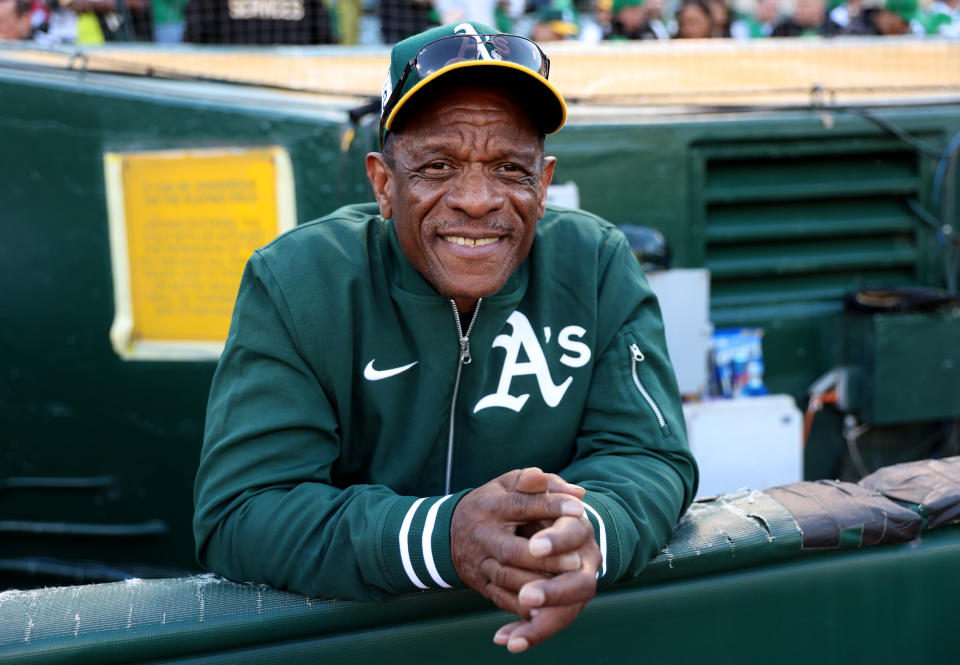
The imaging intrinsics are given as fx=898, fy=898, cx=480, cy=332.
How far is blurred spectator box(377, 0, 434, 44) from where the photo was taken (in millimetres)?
5078

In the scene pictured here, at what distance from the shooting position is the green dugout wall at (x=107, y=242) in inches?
123

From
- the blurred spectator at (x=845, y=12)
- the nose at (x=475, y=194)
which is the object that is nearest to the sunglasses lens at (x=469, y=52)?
the nose at (x=475, y=194)

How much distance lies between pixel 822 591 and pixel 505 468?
0.62 m

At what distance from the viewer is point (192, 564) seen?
10.8 feet

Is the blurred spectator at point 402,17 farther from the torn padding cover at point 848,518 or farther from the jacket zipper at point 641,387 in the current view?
the torn padding cover at point 848,518

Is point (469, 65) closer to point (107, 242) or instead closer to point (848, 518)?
point (848, 518)

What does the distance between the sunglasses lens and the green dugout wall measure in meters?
1.51

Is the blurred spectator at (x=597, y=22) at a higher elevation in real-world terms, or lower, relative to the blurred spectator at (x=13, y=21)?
higher

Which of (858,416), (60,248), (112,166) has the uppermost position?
(112,166)

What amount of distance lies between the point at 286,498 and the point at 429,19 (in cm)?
420

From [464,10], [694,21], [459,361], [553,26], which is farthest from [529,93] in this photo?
[694,21]

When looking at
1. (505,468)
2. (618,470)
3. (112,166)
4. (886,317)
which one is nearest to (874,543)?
(618,470)

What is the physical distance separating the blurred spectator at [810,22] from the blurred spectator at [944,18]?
2.31 feet

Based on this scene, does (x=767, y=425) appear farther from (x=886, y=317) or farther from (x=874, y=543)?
(x=874, y=543)
